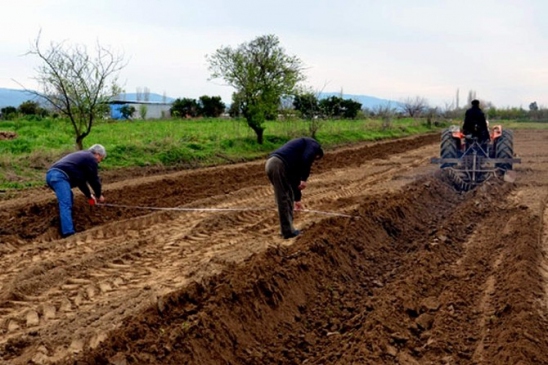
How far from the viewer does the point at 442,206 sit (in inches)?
456

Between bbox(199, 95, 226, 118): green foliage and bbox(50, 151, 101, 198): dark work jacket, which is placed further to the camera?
bbox(199, 95, 226, 118): green foliage

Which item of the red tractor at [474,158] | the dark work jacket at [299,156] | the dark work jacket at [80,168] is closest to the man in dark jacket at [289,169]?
the dark work jacket at [299,156]

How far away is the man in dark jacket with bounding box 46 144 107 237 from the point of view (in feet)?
29.2

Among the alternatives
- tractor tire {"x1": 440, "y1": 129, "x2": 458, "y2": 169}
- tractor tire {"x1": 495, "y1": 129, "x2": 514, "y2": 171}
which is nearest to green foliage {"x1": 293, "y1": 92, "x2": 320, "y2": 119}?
tractor tire {"x1": 440, "y1": 129, "x2": 458, "y2": 169}

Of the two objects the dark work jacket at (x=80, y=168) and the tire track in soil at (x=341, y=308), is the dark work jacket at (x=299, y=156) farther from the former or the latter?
the dark work jacket at (x=80, y=168)

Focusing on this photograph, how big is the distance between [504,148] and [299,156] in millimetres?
8416

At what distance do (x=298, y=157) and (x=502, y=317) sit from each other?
361 cm

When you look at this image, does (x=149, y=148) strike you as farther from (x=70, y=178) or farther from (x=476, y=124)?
(x=476, y=124)

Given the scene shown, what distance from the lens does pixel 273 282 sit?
20.7ft

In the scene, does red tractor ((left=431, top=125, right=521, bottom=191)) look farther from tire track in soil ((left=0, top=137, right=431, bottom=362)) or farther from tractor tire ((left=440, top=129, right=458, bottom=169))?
tire track in soil ((left=0, top=137, right=431, bottom=362))

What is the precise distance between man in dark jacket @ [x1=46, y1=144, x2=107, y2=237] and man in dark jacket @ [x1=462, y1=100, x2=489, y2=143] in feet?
27.9

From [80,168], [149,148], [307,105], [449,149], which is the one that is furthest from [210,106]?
[80,168]

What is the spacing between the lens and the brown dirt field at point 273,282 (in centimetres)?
488

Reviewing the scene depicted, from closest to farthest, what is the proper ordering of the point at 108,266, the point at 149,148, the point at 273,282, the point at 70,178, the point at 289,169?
the point at 273,282
the point at 108,266
the point at 289,169
the point at 70,178
the point at 149,148
